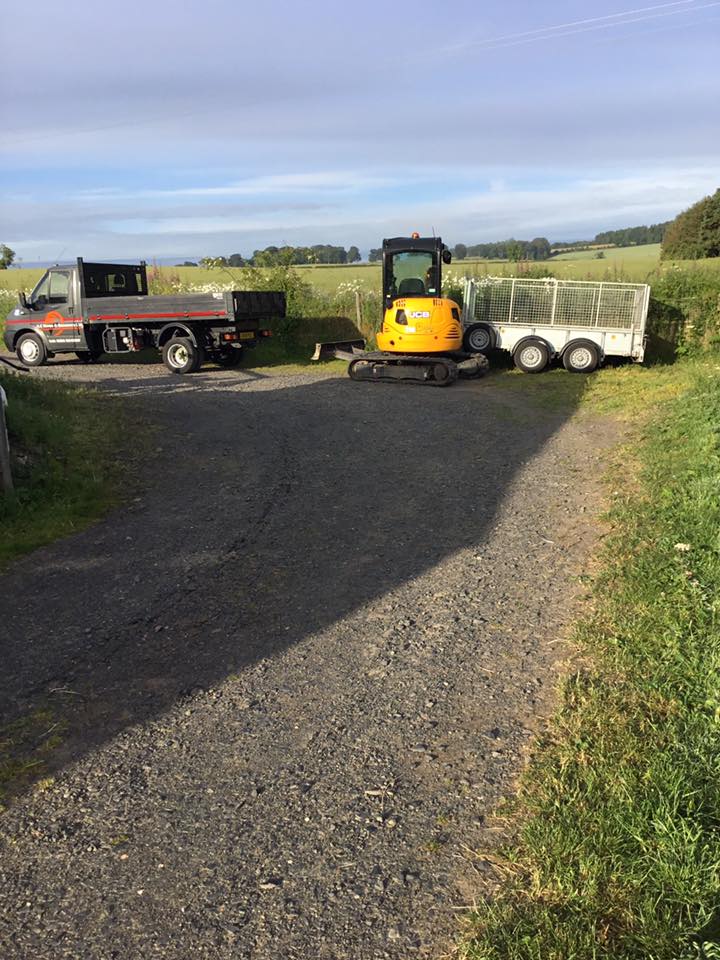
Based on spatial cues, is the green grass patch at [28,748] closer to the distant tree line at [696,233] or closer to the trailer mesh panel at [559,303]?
the trailer mesh panel at [559,303]

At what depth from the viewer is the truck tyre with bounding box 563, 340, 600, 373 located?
16.2 metres

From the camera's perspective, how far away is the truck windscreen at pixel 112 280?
17797 mm

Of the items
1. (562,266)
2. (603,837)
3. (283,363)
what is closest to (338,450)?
(603,837)

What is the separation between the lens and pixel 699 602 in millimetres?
4832

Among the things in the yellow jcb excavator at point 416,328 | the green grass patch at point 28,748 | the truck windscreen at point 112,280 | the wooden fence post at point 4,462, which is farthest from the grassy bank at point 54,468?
the truck windscreen at point 112,280

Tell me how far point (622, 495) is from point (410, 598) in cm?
327

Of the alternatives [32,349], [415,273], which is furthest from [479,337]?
[32,349]

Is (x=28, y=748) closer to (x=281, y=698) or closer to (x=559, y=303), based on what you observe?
(x=281, y=698)

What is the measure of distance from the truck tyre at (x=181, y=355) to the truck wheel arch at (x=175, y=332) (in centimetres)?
11

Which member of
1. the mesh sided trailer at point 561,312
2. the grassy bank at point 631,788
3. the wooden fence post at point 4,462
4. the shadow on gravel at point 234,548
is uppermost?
the mesh sided trailer at point 561,312

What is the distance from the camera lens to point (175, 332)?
17.1 m

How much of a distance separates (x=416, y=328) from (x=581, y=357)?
3990 millimetres

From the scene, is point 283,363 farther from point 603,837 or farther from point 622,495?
point 603,837

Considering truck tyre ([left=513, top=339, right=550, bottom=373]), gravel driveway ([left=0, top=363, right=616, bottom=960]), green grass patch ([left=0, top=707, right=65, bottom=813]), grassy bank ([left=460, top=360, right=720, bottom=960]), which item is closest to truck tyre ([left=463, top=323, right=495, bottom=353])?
truck tyre ([left=513, top=339, right=550, bottom=373])
